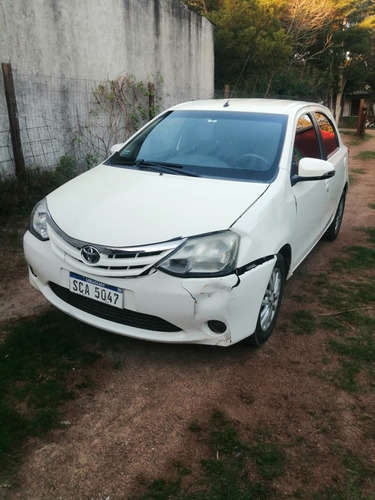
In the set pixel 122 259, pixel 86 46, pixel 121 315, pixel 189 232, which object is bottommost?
pixel 121 315

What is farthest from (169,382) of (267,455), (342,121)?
(342,121)

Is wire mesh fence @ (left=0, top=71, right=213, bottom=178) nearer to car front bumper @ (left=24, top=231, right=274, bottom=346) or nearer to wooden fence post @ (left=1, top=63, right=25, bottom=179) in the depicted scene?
wooden fence post @ (left=1, top=63, right=25, bottom=179)

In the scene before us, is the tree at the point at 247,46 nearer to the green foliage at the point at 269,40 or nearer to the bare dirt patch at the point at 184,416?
the green foliage at the point at 269,40

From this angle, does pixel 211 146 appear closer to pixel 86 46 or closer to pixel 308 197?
pixel 308 197

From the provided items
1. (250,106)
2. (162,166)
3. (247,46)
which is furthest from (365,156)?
(162,166)

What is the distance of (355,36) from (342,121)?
8.34 metres

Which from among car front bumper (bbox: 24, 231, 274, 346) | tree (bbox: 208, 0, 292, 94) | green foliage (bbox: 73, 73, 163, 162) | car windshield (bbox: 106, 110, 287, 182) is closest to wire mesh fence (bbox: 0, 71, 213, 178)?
green foliage (bbox: 73, 73, 163, 162)

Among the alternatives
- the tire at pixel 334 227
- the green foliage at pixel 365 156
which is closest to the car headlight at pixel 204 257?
the tire at pixel 334 227

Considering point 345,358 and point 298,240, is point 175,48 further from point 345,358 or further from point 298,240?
point 345,358

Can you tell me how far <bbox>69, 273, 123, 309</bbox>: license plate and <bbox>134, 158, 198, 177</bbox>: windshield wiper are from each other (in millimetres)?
1114

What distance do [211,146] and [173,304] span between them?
1.59 m

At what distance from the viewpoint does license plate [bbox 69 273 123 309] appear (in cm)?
255

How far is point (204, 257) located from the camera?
97.5 inches

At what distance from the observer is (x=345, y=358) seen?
2961 millimetres
